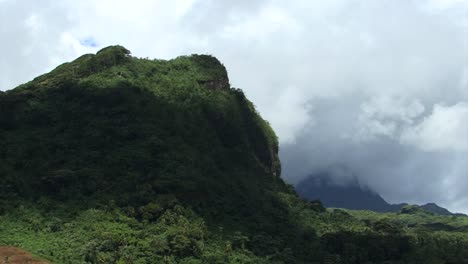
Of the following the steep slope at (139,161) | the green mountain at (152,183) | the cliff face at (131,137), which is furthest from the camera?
the cliff face at (131,137)

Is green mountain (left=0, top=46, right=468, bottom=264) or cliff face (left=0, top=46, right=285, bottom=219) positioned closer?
green mountain (left=0, top=46, right=468, bottom=264)

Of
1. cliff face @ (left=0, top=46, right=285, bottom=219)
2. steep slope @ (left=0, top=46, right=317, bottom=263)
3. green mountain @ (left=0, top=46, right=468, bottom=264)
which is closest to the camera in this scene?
green mountain @ (left=0, top=46, right=468, bottom=264)

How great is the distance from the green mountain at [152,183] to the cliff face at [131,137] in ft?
0.68

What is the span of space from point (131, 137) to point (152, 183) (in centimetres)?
1236

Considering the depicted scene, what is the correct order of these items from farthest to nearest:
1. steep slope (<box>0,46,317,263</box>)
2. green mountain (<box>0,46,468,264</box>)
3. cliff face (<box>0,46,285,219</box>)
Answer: cliff face (<box>0,46,285,219</box>)
steep slope (<box>0,46,317,263</box>)
green mountain (<box>0,46,468,264</box>)

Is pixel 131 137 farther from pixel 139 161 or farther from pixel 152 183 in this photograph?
pixel 152 183

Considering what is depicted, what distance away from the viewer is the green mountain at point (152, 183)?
72875 mm

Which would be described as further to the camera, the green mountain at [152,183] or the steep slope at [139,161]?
the steep slope at [139,161]

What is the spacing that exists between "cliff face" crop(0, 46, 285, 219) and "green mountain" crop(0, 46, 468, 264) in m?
0.21

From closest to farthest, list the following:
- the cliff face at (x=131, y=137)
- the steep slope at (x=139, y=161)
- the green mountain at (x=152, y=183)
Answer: the green mountain at (x=152, y=183), the steep slope at (x=139, y=161), the cliff face at (x=131, y=137)

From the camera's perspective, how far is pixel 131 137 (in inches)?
3745

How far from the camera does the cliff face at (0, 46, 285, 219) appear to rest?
84.9m

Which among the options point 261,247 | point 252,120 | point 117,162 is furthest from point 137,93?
point 261,247

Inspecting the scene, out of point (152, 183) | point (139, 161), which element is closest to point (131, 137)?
point (139, 161)
